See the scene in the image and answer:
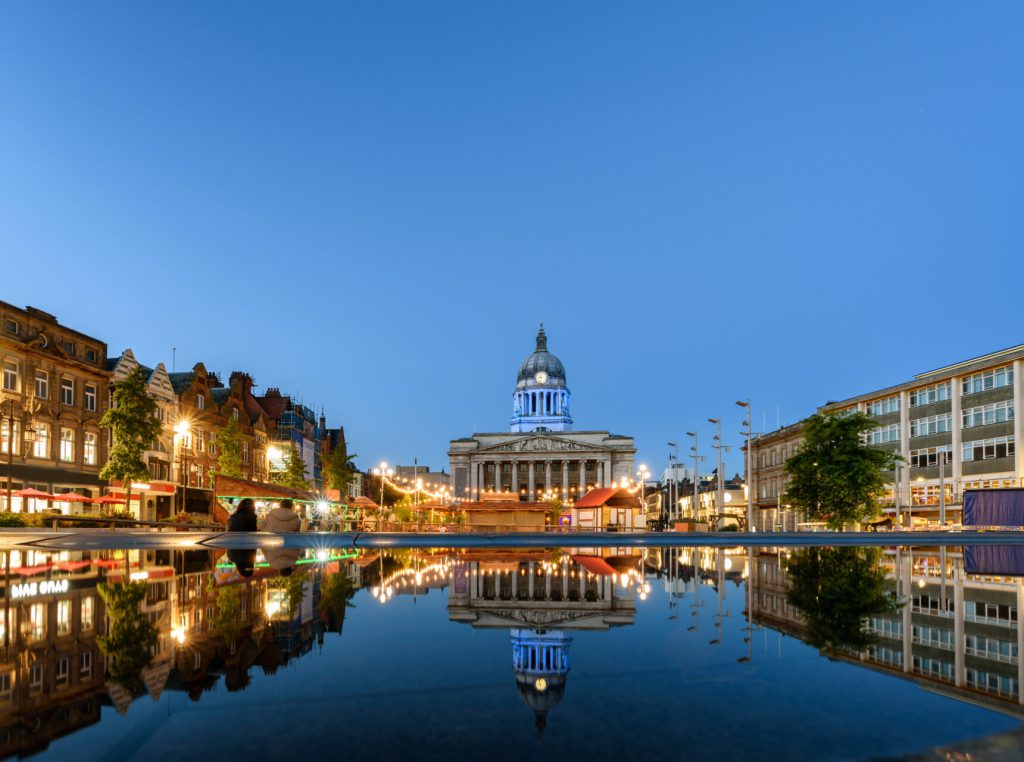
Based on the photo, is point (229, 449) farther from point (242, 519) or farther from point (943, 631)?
point (943, 631)

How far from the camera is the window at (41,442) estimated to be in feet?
148

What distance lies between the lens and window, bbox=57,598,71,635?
186 inches

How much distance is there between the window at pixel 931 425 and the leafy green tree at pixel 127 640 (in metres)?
69.6

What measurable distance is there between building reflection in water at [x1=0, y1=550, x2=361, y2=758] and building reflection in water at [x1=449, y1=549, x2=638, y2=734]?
122 cm

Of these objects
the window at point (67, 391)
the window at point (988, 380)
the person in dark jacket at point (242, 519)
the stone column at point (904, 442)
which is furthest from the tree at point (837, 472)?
the window at point (67, 391)

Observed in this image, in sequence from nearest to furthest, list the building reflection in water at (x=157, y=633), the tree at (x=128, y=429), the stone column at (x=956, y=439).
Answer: the building reflection in water at (x=157, y=633) < the tree at (x=128, y=429) < the stone column at (x=956, y=439)

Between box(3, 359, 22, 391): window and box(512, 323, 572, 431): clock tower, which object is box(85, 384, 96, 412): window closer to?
box(3, 359, 22, 391): window

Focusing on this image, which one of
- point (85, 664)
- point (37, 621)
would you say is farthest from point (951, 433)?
point (85, 664)

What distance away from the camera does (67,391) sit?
4862 cm

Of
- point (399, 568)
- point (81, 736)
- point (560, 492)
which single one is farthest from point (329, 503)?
point (560, 492)

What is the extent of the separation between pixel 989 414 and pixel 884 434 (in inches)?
585

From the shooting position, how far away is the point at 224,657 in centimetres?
381

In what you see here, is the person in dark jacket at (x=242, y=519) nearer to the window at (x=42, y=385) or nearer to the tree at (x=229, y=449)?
the window at (x=42, y=385)

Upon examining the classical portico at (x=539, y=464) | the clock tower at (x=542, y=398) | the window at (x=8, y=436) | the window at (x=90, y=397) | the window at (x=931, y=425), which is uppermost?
the clock tower at (x=542, y=398)
